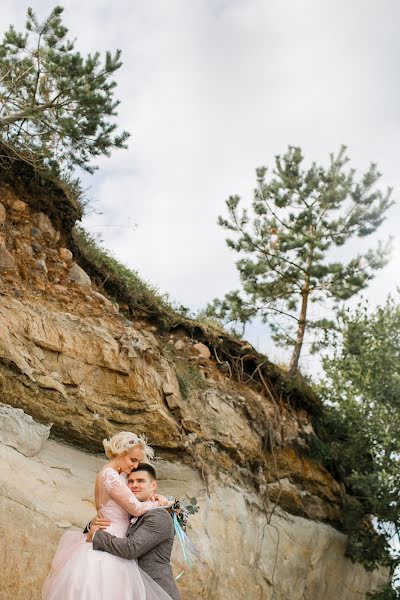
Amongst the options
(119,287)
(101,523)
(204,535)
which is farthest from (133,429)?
(101,523)

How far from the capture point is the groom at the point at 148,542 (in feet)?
15.9

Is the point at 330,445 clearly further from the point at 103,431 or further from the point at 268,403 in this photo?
the point at 103,431

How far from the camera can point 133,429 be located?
32.0 feet

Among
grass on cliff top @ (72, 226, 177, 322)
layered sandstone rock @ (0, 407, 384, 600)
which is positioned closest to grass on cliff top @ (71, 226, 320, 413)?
grass on cliff top @ (72, 226, 177, 322)

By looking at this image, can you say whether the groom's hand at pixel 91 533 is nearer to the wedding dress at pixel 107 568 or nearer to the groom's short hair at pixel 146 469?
the wedding dress at pixel 107 568

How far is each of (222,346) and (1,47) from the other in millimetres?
7775

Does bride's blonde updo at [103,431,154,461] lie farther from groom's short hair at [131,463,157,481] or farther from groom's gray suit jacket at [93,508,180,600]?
groom's gray suit jacket at [93,508,180,600]

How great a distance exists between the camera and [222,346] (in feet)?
43.5

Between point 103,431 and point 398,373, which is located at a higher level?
point 398,373

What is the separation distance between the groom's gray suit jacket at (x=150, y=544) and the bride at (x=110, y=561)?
0.08 m

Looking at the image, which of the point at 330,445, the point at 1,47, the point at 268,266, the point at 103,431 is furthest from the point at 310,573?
the point at 1,47

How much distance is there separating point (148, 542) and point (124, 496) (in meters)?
0.45

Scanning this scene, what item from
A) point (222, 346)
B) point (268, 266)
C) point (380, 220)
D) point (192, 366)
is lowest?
point (192, 366)

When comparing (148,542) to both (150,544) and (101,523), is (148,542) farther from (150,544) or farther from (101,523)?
(101,523)
